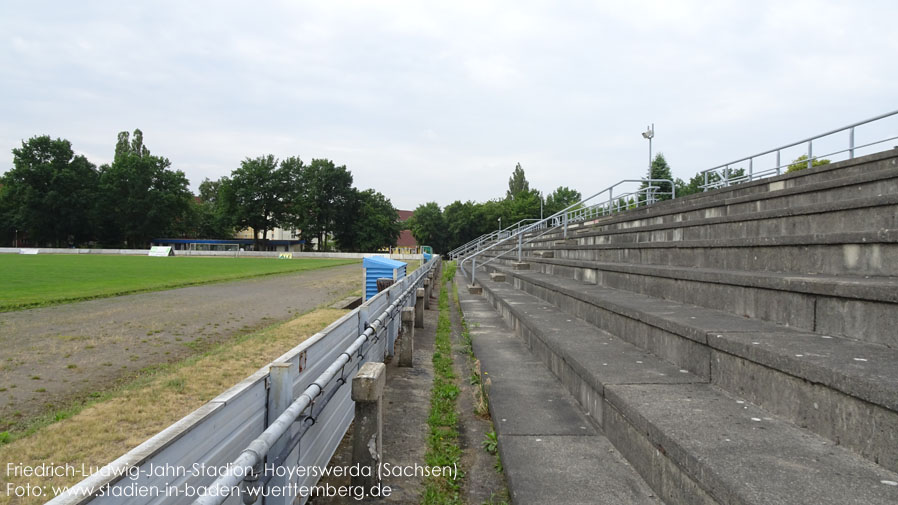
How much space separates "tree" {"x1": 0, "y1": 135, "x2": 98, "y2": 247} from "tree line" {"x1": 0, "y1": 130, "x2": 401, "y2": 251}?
13 cm

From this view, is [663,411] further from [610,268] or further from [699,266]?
[610,268]

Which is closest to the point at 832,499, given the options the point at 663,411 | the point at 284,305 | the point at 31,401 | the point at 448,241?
the point at 663,411

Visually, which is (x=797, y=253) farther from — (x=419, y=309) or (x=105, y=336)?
(x=105, y=336)

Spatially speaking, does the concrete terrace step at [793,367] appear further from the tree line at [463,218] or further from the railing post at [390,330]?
the tree line at [463,218]

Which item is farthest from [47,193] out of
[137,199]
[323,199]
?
[323,199]

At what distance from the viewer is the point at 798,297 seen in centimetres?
284

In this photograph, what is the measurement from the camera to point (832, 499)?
1.50 metres

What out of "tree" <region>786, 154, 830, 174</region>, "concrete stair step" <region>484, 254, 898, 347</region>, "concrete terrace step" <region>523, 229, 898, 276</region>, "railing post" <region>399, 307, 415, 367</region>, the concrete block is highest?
"tree" <region>786, 154, 830, 174</region>

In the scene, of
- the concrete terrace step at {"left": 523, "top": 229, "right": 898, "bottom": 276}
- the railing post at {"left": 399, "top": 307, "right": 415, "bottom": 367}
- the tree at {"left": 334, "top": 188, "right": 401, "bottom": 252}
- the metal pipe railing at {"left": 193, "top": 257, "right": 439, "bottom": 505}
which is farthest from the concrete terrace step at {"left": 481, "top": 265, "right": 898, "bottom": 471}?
the tree at {"left": 334, "top": 188, "right": 401, "bottom": 252}

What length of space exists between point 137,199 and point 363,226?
3281 cm

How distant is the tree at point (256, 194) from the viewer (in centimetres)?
7506

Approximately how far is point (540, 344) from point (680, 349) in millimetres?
1829

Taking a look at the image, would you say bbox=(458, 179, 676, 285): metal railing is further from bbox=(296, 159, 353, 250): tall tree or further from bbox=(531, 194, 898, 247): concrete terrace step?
bbox=(296, 159, 353, 250): tall tree

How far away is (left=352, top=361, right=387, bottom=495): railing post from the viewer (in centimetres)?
259
